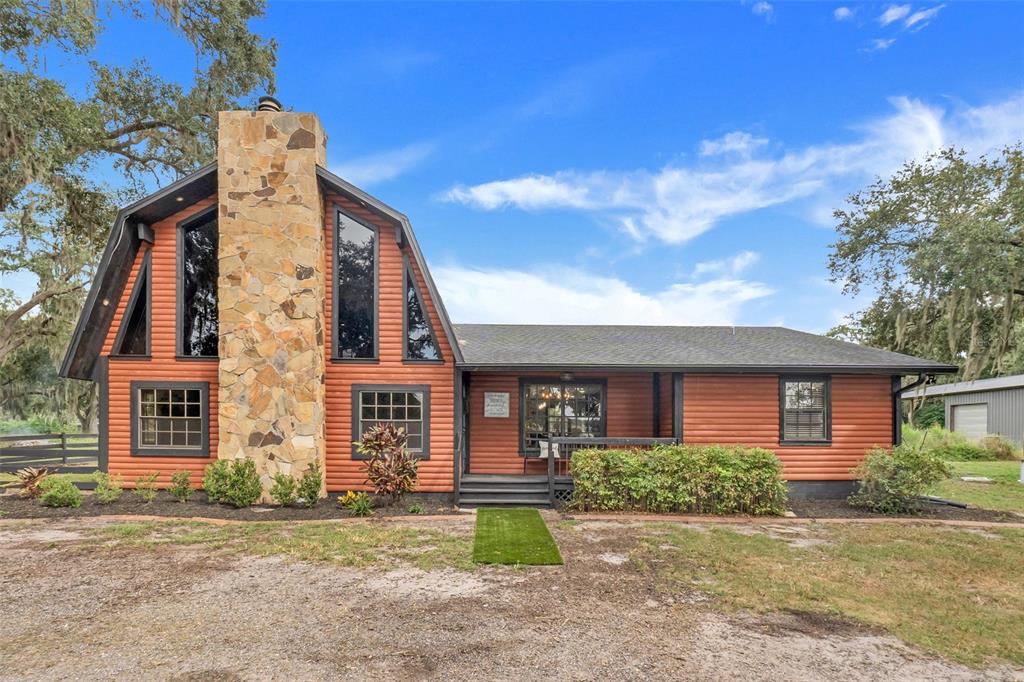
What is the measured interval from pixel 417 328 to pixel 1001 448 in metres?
20.6

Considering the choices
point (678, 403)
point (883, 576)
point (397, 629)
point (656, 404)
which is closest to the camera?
point (397, 629)

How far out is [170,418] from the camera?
938 cm

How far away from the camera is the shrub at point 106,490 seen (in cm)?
872

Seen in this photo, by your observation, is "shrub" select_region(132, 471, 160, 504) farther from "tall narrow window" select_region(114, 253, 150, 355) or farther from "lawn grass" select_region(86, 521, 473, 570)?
"tall narrow window" select_region(114, 253, 150, 355)

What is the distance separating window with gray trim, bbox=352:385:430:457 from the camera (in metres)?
9.41

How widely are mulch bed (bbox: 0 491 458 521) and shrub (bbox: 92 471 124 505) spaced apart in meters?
0.09

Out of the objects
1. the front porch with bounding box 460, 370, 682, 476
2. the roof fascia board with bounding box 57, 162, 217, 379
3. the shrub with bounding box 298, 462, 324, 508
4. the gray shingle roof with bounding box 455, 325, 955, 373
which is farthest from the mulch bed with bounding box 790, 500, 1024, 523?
the roof fascia board with bounding box 57, 162, 217, 379

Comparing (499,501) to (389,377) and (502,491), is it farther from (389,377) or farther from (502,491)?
(389,377)

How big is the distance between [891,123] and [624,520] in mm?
19853

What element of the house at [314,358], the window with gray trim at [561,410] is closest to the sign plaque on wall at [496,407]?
the window with gray trim at [561,410]

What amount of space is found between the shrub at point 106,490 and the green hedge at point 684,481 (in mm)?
8232

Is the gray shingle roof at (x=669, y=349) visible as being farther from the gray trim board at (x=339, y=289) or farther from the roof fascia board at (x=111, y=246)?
the roof fascia board at (x=111, y=246)

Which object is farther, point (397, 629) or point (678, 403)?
point (678, 403)

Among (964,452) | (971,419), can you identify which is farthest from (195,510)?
(971,419)
